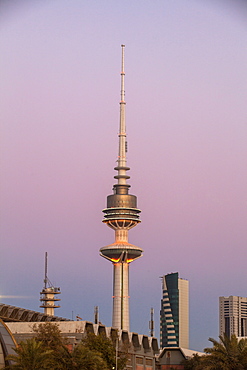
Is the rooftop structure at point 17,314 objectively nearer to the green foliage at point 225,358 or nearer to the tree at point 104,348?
the tree at point 104,348

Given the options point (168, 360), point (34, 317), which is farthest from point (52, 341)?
point (168, 360)

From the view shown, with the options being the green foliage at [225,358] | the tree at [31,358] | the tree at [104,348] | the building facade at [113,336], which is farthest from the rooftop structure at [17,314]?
the tree at [31,358]

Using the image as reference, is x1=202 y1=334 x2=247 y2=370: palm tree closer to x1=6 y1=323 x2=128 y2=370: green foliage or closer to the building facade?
the building facade

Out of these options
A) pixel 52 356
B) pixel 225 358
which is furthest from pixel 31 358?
pixel 225 358

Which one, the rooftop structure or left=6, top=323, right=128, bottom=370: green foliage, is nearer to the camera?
left=6, top=323, right=128, bottom=370: green foliage

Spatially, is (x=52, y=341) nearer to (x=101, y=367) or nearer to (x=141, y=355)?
(x=101, y=367)

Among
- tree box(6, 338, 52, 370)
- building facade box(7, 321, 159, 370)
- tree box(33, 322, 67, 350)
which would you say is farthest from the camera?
building facade box(7, 321, 159, 370)

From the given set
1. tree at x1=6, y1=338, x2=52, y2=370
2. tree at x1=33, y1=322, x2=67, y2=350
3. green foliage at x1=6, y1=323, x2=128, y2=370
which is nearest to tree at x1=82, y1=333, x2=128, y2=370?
green foliage at x1=6, y1=323, x2=128, y2=370

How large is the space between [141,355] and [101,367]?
64.9 m

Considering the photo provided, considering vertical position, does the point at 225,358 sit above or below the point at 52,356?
above

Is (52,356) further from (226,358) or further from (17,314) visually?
(17,314)

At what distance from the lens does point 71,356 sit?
3536 inches

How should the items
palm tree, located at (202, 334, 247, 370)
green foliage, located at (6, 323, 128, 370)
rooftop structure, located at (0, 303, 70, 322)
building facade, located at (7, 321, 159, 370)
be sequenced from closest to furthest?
1. green foliage, located at (6, 323, 128, 370)
2. palm tree, located at (202, 334, 247, 370)
3. building facade, located at (7, 321, 159, 370)
4. rooftop structure, located at (0, 303, 70, 322)

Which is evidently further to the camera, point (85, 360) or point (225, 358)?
point (225, 358)
